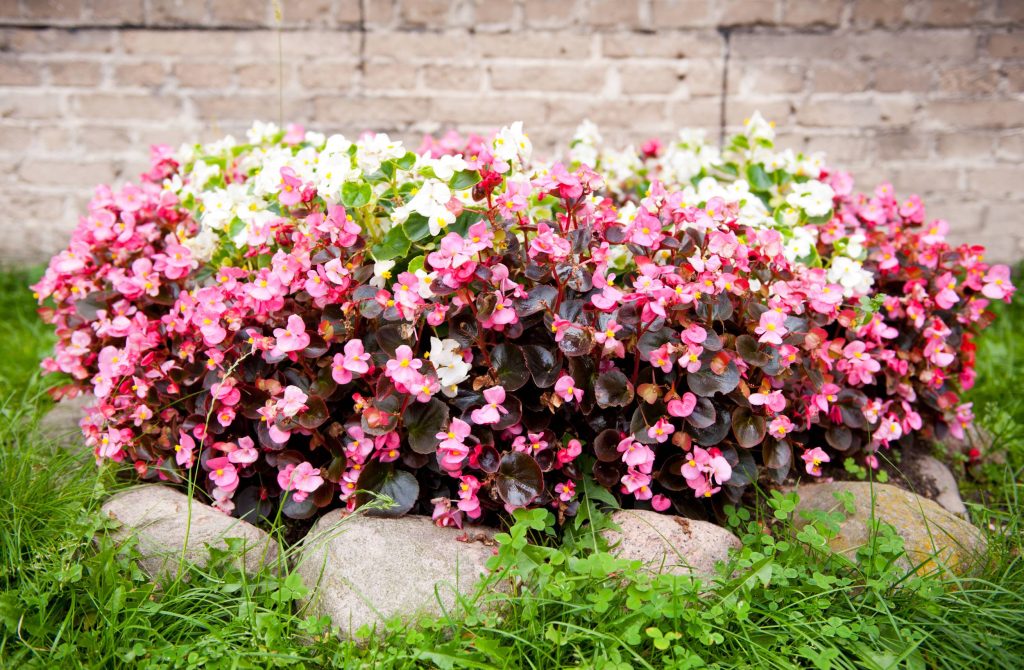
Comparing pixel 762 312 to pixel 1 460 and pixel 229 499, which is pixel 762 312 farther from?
pixel 1 460

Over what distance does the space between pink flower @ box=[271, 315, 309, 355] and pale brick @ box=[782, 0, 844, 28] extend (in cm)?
255

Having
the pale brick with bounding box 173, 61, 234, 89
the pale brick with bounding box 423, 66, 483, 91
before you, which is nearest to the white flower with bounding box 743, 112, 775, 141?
the pale brick with bounding box 423, 66, 483, 91

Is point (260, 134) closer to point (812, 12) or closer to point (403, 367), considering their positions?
point (403, 367)

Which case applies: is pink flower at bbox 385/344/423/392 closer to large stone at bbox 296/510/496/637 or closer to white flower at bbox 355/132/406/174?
large stone at bbox 296/510/496/637

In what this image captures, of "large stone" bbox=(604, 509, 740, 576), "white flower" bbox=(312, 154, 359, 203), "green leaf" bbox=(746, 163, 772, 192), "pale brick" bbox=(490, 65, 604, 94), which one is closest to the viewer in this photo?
"large stone" bbox=(604, 509, 740, 576)

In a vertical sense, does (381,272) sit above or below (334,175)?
below

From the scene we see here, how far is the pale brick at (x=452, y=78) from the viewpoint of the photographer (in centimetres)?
327

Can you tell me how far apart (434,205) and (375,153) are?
29cm

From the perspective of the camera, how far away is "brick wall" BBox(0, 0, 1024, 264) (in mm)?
3201

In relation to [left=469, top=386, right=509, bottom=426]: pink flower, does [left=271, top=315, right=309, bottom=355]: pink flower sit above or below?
above

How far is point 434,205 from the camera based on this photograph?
1.59 m

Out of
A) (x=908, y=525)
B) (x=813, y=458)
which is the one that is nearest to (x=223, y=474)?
(x=813, y=458)

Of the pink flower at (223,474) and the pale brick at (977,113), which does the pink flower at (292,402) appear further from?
the pale brick at (977,113)

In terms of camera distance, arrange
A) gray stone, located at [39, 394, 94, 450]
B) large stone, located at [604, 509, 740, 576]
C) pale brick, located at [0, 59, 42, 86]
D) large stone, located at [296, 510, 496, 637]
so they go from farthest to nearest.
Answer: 1. pale brick, located at [0, 59, 42, 86]
2. gray stone, located at [39, 394, 94, 450]
3. large stone, located at [604, 509, 740, 576]
4. large stone, located at [296, 510, 496, 637]
